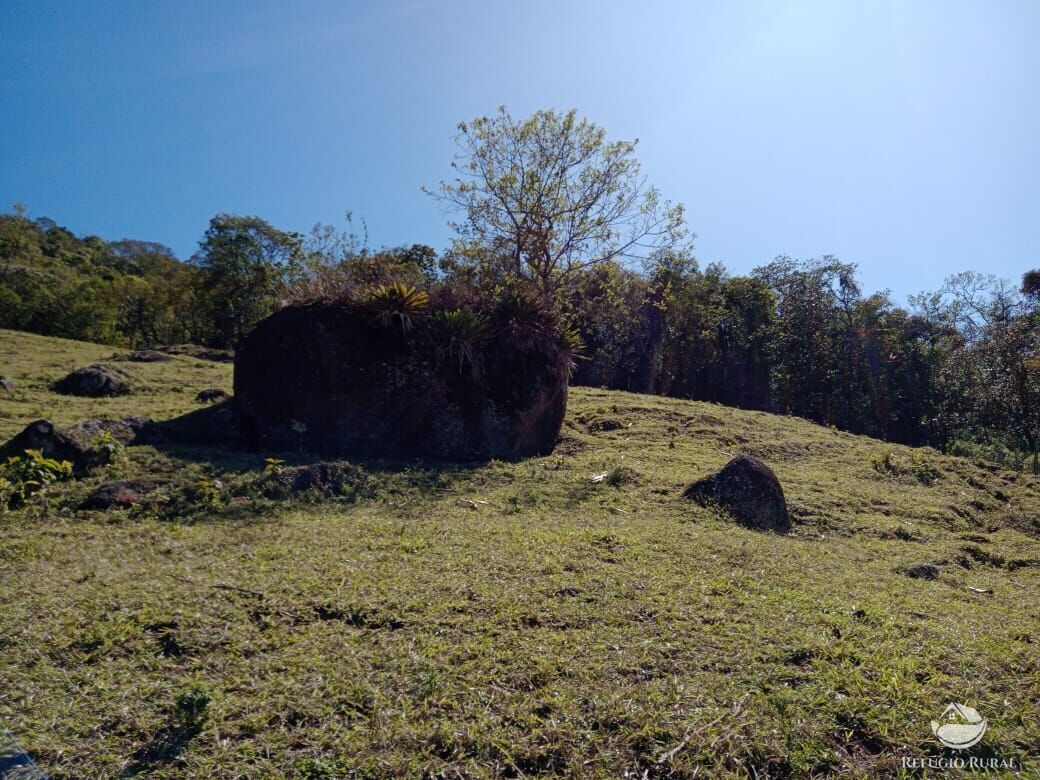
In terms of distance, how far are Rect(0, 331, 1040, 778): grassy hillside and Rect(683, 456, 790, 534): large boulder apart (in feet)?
1.22

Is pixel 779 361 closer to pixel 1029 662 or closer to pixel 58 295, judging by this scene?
pixel 1029 662

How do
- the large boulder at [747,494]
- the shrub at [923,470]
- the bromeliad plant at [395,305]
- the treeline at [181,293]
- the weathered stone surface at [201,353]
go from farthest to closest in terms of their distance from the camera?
the treeline at [181,293] < the weathered stone surface at [201,353] < the shrub at [923,470] < the bromeliad plant at [395,305] < the large boulder at [747,494]

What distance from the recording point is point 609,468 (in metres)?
9.16

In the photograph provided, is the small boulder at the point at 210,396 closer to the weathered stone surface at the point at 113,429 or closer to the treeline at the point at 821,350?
the weathered stone surface at the point at 113,429

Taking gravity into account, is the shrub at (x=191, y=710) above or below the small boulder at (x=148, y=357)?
below

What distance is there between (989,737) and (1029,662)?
1.07m

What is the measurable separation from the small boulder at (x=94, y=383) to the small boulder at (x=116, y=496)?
6625mm

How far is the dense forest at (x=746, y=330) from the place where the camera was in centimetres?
1747

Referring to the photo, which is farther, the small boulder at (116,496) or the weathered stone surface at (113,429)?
the weathered stone surface at (113,429)

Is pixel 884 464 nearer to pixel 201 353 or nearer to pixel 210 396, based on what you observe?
pixel 210 396

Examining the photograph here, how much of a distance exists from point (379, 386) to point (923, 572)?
680 centimetres

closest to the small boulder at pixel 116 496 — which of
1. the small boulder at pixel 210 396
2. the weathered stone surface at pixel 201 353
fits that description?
the small boulder at pixel 210 396

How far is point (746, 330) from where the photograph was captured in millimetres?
24422

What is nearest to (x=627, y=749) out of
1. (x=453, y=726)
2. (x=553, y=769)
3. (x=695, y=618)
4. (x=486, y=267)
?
(x=553, y=769)
